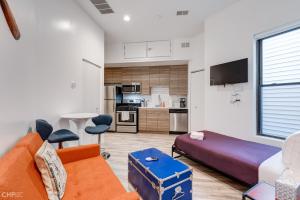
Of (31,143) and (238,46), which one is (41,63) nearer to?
(31,143)

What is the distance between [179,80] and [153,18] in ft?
7.83

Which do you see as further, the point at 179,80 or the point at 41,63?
the point at 179,80

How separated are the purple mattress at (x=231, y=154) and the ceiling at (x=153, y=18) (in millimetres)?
2731

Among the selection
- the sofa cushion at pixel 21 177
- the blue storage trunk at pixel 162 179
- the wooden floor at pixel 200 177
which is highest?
the sofa cushion at pixel 21 177

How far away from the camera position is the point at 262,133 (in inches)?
109

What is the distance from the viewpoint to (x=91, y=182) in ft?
4.95

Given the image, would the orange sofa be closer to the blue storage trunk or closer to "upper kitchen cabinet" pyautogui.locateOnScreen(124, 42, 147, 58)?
the blue storage trunk

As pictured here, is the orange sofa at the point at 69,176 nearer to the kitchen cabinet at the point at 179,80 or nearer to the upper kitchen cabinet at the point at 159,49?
the upper kitchen cabinet at the point at 159,49

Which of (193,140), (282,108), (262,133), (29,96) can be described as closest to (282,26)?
(282,108)

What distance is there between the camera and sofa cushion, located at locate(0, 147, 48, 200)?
2.91 feet

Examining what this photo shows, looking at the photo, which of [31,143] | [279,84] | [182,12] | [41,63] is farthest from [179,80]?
[31,143]

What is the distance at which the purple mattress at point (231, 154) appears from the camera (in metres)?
1.90

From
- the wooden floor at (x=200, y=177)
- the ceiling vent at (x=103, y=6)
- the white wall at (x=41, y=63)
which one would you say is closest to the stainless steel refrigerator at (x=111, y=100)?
the wooden floor at (x=200, y=177)

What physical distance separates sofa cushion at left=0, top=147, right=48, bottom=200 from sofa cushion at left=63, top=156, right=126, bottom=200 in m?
0.27
